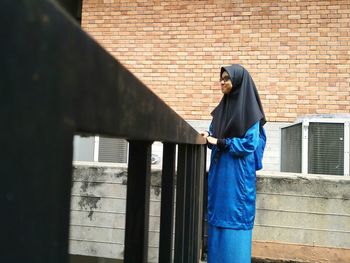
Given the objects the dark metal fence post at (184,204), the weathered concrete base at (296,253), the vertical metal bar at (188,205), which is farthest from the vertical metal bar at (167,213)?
the weathered concrete base at (296,253)

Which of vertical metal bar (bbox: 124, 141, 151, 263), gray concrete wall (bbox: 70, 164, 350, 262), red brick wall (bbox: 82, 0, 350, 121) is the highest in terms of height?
red brick wall (bbox: 82, 0, 350, 121)

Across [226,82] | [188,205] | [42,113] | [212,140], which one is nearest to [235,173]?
[212,140]

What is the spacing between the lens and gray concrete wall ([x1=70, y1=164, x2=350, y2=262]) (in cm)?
312

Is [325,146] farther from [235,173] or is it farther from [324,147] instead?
[235,173]

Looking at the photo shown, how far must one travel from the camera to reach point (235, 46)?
6.41 metres

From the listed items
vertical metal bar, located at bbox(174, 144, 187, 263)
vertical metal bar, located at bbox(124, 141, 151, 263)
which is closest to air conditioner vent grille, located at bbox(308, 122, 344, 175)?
vertical metal bar, located at bbox(174, 144, 187, 263)

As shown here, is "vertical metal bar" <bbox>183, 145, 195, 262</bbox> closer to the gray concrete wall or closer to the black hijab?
the black hijab

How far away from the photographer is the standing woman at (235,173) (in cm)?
258

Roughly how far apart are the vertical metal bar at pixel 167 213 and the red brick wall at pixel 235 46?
5.09 metres

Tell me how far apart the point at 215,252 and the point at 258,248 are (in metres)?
0.68

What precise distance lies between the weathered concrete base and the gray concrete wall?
0.05 feet

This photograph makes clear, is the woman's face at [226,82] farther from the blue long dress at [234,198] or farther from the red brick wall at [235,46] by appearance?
the red brick wall at [235,46]

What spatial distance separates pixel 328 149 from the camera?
4586 mm

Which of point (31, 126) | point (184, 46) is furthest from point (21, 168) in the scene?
point (184, 46)
